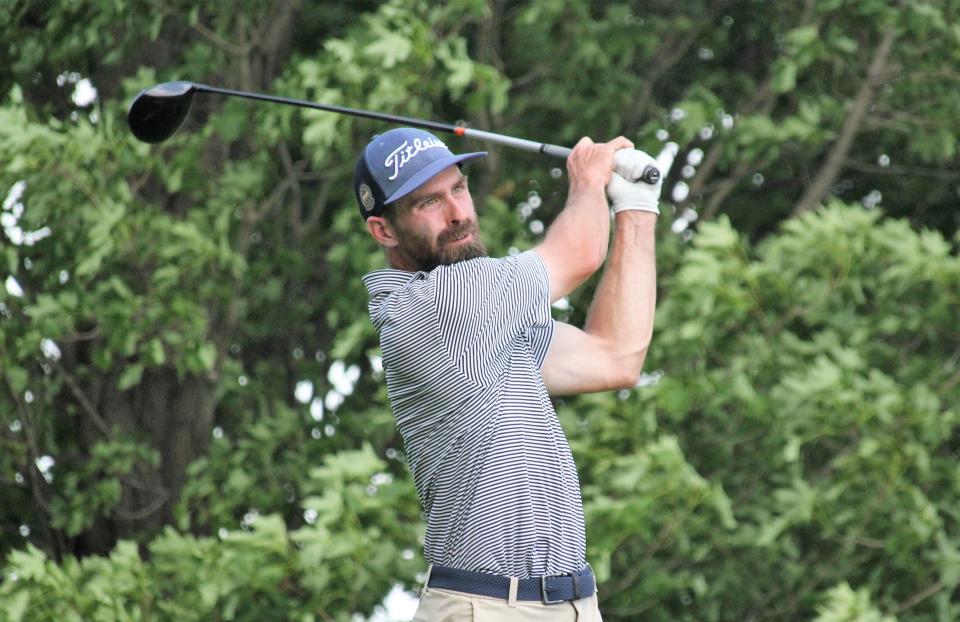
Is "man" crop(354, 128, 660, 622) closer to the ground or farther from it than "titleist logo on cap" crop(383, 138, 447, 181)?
closer to the ground

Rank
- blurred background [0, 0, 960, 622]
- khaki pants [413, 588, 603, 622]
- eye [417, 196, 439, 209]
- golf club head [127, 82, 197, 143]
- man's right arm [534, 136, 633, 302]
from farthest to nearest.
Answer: blurred background [0, 0, 960, 622] → golf club head [127, 82, 197, 143] → eye [417, 196, 439, 209] → man's right arm [534, 136, 633, 302] → khaki pants [413, 588, 603, 622]

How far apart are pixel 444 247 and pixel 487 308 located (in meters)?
0.27

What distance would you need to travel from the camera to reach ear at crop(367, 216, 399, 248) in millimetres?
3959

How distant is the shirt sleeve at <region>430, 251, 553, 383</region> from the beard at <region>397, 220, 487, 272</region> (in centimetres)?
11

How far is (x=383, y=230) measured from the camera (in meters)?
3.98

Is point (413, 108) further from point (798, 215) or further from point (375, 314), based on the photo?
point (375, 314)

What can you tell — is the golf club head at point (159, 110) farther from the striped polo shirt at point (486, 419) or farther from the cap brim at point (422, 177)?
the striped polo shirt at point (486, 419)

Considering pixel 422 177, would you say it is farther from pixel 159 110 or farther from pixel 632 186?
pixel 159 110

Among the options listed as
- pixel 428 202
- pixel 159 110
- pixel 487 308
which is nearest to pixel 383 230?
pixel 428 202

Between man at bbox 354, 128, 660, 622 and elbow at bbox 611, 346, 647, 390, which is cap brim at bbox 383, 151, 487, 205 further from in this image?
elbow at bbox 611, 346, 647, 390

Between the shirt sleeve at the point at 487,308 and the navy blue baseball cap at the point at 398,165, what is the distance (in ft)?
0.83

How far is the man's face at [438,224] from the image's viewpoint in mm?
3848

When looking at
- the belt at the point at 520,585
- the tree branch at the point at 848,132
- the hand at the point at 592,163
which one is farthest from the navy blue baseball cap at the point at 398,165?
the tree branch at the point at 848,132

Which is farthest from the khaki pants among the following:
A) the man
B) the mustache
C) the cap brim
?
the cap brim
